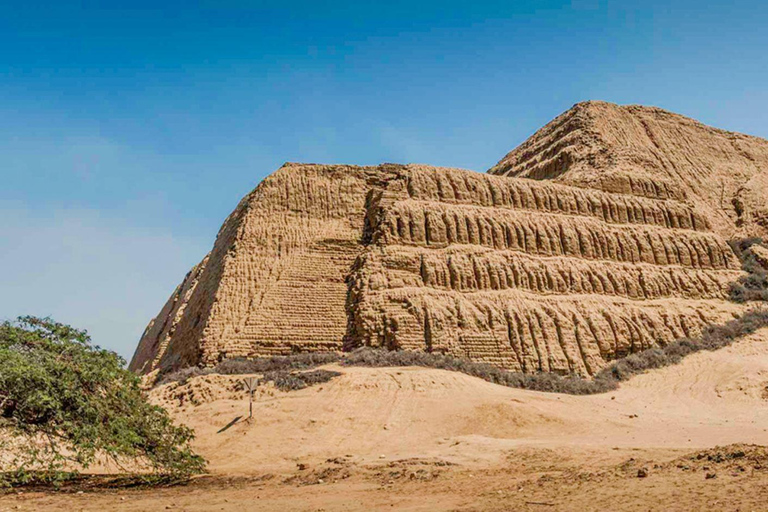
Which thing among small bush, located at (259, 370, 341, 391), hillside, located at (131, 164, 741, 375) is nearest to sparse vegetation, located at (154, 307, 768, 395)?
small bush, located at (259, 370, 341, 391)

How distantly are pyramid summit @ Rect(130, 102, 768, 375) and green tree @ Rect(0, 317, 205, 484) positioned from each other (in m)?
9.04

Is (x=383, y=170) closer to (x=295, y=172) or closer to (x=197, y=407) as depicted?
(x=295, y=172)

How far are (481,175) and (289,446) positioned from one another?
1962 centimetres

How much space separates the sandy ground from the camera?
7.95 meters

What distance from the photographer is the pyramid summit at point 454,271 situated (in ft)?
75.4

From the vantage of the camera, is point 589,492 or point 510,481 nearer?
point 589,492

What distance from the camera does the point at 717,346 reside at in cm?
2564

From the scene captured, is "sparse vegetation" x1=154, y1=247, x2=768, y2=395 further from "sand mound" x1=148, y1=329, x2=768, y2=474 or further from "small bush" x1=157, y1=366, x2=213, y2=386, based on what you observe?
"sand mound" x1=148, y1=329, x2=768, y2=474

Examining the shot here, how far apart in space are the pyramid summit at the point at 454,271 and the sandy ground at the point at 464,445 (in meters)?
3.16

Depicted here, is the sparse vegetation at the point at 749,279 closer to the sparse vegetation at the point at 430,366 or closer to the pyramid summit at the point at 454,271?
the pyramid summit at the point at 454,271

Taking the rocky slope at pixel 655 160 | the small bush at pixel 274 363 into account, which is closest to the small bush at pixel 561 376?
the small bush at pixel 274 363

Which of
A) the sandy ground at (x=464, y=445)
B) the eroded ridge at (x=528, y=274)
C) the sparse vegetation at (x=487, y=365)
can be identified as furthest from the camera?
the eroded ridge at (x=528, y=274)

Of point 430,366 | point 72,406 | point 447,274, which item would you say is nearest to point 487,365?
point 430,366

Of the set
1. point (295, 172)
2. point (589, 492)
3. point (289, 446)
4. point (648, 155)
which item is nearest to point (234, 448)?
point (289, 446)
